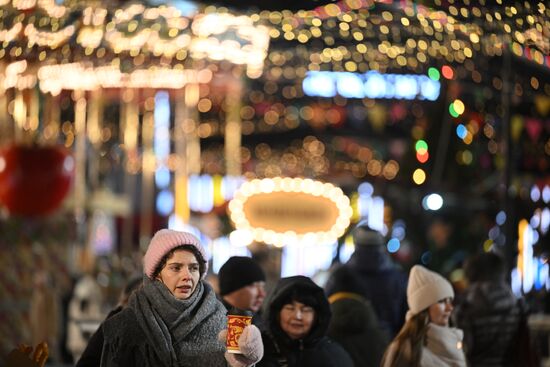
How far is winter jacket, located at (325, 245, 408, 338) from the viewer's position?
49.9 feet

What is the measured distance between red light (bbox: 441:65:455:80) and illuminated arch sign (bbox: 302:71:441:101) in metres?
1.31

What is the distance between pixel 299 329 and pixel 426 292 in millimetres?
1295

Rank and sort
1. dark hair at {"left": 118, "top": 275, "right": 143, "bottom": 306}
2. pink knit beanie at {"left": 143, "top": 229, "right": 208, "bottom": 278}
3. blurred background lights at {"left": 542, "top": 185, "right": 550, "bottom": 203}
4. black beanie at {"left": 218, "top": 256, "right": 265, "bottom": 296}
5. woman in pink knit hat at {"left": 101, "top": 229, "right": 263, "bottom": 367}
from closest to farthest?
1. woman in pink knit hat at {"left": 101, "top": 229, "right": 263, "bottom": 367}
2. pink knit beanie at {"left": 143, "top": 229, "right": 208, "bottom": 278}
3. black beanie at {"left": 218, "top": 256, "right": 265, "bottom": 296}
4. dark hair at {"left": 118, "top": 275, "right": 143, "bottom": 306}
5. blurred background lights at {"left": 542, "top": 185, "right": 550, "bottom": 203}

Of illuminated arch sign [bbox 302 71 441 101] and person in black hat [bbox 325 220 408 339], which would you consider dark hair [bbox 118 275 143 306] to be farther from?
illuminated arch sign [bbox 302 71 441 101]

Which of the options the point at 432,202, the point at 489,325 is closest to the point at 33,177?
the point at 489,325

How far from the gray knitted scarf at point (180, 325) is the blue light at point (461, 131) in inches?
756

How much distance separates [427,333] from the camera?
1177 centimetres

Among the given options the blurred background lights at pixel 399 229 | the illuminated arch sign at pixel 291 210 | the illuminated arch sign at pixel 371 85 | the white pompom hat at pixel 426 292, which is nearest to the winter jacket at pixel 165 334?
the white pompom hat at pixel 426 292

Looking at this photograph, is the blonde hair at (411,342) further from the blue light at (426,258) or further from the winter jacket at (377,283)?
the blue light at (426,258)

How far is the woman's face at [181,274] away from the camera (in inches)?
361

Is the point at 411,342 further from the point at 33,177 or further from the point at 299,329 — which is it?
the point at 33,177

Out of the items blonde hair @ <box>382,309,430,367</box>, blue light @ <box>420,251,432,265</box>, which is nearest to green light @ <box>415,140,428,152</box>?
blue light @ <box>420,251,432,265</box>

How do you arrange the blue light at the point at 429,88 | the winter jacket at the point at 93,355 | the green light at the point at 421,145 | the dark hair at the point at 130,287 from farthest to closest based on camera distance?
the green light at the point at 421,145 → the blue light at the point at 429,88 → the dark hair at the point at 130,287 → the winter jacket at the point at 93,355

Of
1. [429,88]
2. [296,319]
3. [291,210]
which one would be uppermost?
[429,88]
